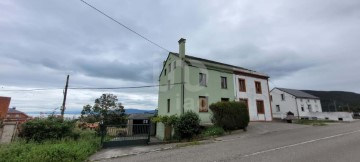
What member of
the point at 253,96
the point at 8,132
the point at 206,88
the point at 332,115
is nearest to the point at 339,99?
the point at 332,115

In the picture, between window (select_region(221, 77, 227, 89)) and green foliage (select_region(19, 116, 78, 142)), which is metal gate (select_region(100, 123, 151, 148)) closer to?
green foliage (select_region(19, 116, 78, 142))

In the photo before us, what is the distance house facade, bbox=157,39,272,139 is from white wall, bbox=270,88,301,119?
2421 cm

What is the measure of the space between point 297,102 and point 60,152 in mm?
48659

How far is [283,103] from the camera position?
148ft

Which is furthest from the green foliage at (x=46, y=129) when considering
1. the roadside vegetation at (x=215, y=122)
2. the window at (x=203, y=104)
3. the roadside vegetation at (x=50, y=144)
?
the window at (x=203, y=104)

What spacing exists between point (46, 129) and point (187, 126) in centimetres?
891

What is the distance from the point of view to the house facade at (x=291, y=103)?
42619mm

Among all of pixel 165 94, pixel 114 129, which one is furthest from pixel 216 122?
pixel 165 94

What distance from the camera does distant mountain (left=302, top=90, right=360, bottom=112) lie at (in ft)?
200

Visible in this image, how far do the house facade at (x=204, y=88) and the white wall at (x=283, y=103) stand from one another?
24211 mm

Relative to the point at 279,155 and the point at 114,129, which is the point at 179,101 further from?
the point at 279,155

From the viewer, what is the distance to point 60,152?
7332mm

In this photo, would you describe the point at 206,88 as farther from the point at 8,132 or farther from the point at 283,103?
the point at 283,103

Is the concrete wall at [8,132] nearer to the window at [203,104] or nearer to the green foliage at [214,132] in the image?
the green foliage at [214,132]
